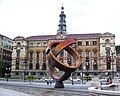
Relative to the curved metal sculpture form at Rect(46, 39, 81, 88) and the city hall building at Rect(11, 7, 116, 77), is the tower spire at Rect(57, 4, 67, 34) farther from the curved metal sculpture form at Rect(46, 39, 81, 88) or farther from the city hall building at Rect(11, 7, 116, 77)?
the curved metal sculpture form at Rect(46, 39, 81, 88)

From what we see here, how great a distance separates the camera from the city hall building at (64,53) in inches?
3206

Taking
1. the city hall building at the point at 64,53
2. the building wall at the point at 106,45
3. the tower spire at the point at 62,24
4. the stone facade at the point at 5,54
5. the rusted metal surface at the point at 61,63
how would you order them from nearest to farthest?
the rusted metal surface at the point at 61,63 → the building wall at the point at 106,45 → the city hall building at the point at 64,53 → the stone facade at the point at 5,54 → the tower spire at the point at 62,24

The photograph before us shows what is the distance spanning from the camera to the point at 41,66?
3538 inches

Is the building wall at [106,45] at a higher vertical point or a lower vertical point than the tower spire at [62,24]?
lower

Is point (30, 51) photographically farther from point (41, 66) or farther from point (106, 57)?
point (106, 57)

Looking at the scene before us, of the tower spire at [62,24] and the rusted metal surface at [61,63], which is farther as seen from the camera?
the tower spire at [62,24]

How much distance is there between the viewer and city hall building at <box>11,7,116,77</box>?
3206 inches

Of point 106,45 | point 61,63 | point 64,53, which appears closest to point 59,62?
point 61,63

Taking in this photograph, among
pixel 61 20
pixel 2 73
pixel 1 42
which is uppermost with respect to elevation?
pixel 61 20

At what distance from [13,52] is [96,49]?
33109 millimetres

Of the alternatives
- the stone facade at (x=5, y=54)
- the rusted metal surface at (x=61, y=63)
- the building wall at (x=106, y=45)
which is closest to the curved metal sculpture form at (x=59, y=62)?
the rusted metal surface at (x=61, y=63)

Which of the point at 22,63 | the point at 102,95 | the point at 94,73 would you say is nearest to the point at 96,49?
the point at 94,73

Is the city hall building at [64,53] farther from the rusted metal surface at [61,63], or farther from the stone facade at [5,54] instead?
the rusted metal surface at [61,63]

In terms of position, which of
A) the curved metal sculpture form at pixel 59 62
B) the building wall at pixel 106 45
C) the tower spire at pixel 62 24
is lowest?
the curved metal sculpture form at pixel 59 62
